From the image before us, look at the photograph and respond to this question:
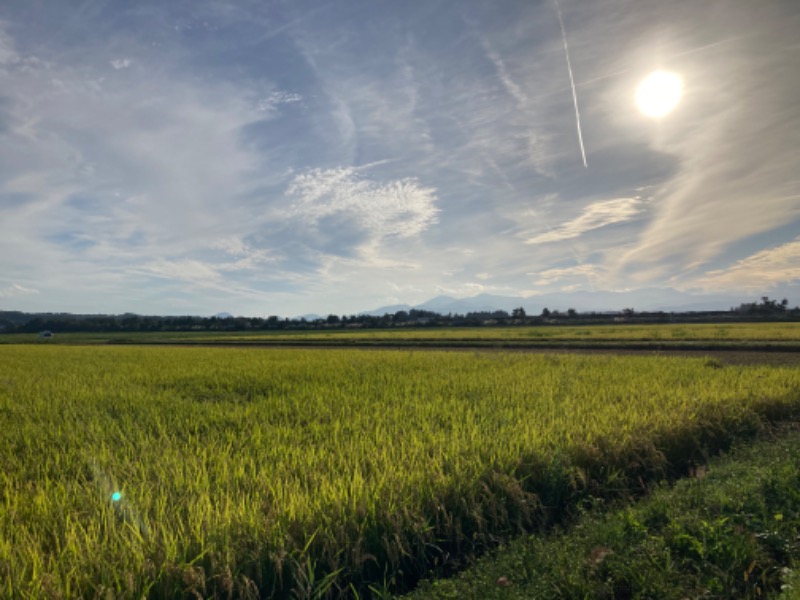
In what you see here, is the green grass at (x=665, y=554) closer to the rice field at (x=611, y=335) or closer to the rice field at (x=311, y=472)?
the rice field at (x=311, y=472)

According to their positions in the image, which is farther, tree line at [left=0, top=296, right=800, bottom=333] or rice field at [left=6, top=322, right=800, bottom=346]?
tree line at [left=0, top=296, right=800, bottom=333]

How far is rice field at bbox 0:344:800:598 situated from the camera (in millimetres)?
2818

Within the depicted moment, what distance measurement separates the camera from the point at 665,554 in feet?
10.9

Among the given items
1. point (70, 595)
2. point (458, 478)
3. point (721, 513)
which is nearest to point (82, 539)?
point (70, 595)

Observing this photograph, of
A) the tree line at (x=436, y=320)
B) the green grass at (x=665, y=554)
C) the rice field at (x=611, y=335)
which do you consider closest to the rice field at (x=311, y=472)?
the green grass at (x=665, y=554)

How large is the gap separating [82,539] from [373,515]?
6.69 ft

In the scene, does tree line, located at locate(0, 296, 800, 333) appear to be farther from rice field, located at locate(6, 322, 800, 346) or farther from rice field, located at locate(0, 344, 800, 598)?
rice field, located at locate(0, 344, 800, 598)

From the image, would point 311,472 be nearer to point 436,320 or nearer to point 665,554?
point 665,554

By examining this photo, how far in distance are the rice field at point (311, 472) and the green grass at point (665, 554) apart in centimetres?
42

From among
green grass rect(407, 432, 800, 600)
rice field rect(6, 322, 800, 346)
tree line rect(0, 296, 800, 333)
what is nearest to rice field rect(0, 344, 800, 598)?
green grass rect(407, 432, 800, 600)

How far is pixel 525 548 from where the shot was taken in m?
3.53

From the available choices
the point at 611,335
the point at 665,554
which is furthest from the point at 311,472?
the point at 611,335

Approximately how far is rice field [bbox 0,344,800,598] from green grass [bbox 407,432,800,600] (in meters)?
0.42

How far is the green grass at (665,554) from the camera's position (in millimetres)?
3033
